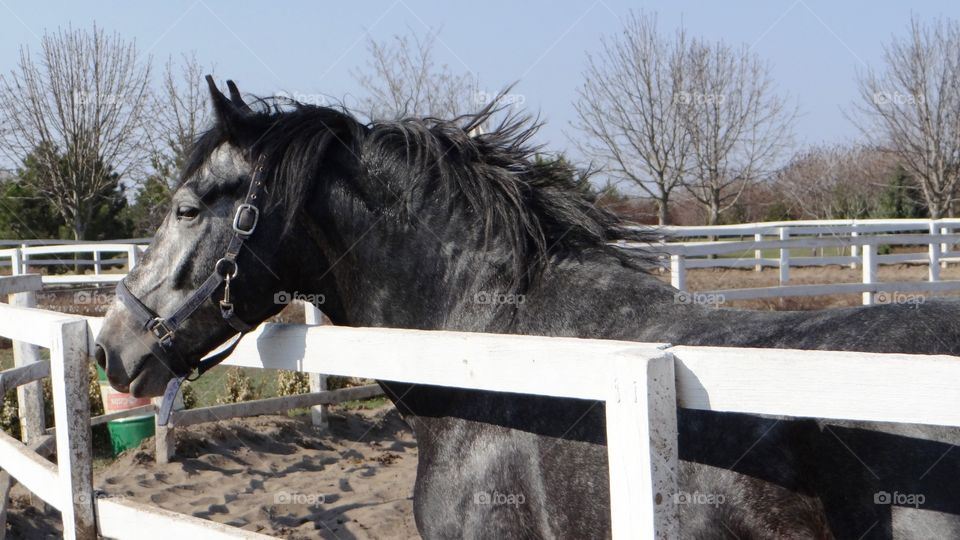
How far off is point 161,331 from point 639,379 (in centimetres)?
168

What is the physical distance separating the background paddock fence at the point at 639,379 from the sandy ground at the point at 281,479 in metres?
2.66

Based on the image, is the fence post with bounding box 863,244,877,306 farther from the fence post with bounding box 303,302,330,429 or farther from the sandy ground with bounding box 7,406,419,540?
the fence post with bounding box 303,302,330,429

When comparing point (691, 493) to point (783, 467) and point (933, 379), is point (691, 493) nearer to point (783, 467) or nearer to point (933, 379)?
point (783, 467)

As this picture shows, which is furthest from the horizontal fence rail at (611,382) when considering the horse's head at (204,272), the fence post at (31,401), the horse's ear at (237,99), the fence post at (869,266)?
the fence post at (869,266)

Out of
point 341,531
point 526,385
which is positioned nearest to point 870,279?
point 341,531

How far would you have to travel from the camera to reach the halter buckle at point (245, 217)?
272 centimetres

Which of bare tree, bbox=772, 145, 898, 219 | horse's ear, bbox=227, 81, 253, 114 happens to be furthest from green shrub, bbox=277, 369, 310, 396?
bare tree, bbox=772, 145, 898, 219

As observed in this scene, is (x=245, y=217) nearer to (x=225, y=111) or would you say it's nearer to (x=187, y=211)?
(x=187, y=211)

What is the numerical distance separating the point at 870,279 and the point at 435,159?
1090 cm

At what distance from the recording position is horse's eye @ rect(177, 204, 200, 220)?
108 inches

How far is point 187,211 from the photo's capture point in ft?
9.07

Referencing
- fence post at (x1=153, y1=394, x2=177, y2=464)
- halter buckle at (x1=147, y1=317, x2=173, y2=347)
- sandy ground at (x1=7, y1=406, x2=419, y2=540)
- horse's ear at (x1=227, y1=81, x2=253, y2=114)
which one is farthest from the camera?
fence post at (x1=153, y1=394, x2=177, y2=464)

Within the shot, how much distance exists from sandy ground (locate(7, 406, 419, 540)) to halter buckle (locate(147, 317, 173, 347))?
102 inches

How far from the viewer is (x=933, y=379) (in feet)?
4.61
